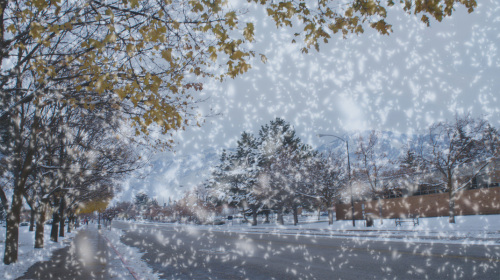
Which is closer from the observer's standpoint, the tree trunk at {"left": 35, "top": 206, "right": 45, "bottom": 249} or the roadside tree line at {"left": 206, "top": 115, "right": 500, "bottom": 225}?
the tree trunk at {"left": 35, "top": 206, "right": 45, "bottom": 249}

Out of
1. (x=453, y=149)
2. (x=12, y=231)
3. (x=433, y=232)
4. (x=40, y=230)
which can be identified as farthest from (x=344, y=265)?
(x=453, y=149)

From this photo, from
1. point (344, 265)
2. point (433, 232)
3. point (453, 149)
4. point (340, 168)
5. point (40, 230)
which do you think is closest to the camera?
point (344, 265)

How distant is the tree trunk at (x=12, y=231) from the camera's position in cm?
1119

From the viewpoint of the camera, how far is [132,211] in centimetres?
19425

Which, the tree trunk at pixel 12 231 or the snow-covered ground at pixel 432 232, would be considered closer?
the tree trunk at pixel 12 231

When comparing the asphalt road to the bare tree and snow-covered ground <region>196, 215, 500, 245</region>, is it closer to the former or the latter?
snow-covered ground <region>196, 215, 500, 245</region>

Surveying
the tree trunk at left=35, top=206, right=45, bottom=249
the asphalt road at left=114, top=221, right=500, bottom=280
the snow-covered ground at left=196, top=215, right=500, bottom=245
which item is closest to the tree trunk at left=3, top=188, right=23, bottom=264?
the asphalt road at left=114, top=221, right=500, bottom=280

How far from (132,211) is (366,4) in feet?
680

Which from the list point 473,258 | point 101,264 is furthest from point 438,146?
point 101,264

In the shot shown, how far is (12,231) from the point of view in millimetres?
11328

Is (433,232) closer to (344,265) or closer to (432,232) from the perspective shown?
(432,232)

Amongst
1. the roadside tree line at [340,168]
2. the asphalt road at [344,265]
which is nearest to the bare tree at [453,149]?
the roadside tree line at [340,168]

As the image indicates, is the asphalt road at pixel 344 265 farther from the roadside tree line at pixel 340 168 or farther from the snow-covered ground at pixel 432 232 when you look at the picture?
the roadside tree line at pixel 340 168

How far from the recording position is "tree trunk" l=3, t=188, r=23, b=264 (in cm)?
1119
